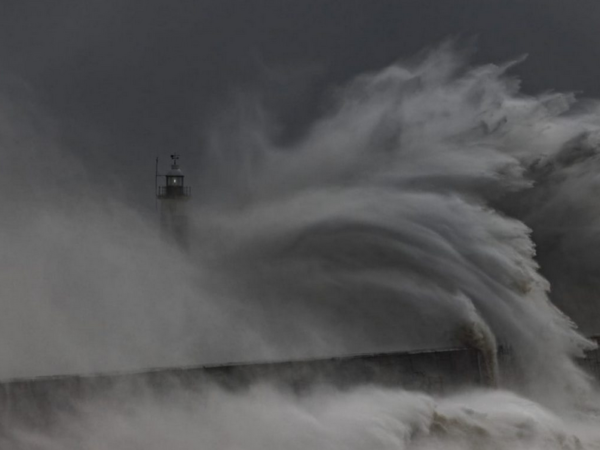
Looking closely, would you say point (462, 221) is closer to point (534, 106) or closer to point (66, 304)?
point (534, 106)

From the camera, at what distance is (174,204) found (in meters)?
25.3

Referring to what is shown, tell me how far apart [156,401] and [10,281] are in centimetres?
446

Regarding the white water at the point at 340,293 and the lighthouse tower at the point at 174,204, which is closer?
the white water at the point at 340,293

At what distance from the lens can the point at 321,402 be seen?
43.4 feet

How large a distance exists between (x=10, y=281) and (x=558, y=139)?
10190mm

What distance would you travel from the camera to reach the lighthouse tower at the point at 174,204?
2473 centimetres

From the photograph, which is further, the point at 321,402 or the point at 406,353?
the point at 406,353

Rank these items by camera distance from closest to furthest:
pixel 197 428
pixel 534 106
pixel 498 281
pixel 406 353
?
1. pixel 197 428
2. pixel 406 353
3. pixel 498 281
4. pixel 534 106

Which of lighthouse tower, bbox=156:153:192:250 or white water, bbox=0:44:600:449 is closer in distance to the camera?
white water, bbox=0:44:600:449

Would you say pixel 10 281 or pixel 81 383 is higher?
pixel 10 281

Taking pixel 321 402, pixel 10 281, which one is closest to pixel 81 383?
pixel 321 402

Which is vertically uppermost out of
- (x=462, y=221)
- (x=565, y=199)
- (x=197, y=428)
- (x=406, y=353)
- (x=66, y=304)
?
(x=565, y=199)

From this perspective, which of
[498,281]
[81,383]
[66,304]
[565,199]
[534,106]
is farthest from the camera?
[565,199]

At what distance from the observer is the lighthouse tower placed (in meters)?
24.7
